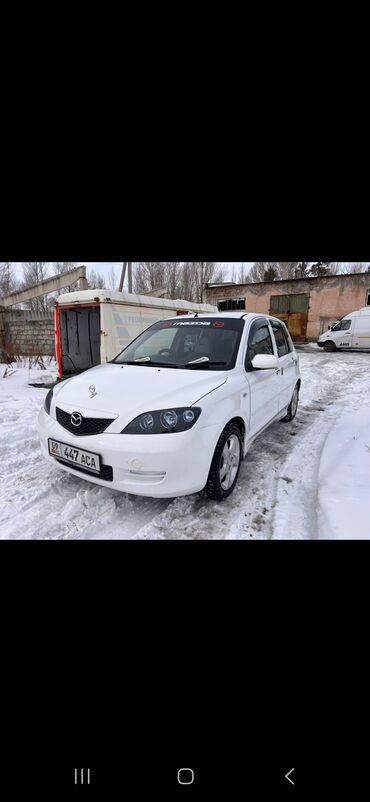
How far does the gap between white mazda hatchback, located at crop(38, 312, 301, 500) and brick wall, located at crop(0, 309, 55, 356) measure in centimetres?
956

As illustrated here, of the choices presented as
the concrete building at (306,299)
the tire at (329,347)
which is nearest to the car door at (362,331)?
the tire at (329,347)

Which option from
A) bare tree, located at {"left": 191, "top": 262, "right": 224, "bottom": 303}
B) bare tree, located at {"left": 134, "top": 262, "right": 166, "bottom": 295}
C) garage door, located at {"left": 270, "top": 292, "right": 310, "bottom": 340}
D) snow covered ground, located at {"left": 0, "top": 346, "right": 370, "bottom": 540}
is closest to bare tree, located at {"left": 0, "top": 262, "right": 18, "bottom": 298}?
bare tree, located at {"left": 134, "top": 262, "right": 166, "bottom": 295}

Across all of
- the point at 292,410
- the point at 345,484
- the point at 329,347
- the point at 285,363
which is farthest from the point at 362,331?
the point at 345,484

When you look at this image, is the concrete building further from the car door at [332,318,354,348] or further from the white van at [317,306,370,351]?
the car door at [332,318,354,348]

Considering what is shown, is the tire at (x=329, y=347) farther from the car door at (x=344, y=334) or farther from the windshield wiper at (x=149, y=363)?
the windshield wiper at (x=149, y=363)

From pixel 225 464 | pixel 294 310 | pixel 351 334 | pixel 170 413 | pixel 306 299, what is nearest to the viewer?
pixel 170 413

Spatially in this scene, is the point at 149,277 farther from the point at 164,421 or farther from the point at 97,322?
the point at 164,421

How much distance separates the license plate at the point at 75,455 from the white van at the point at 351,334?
642 inches

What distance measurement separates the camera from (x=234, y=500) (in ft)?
9.57

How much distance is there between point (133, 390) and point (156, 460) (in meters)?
0.66

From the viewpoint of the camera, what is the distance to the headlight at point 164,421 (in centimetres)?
234
